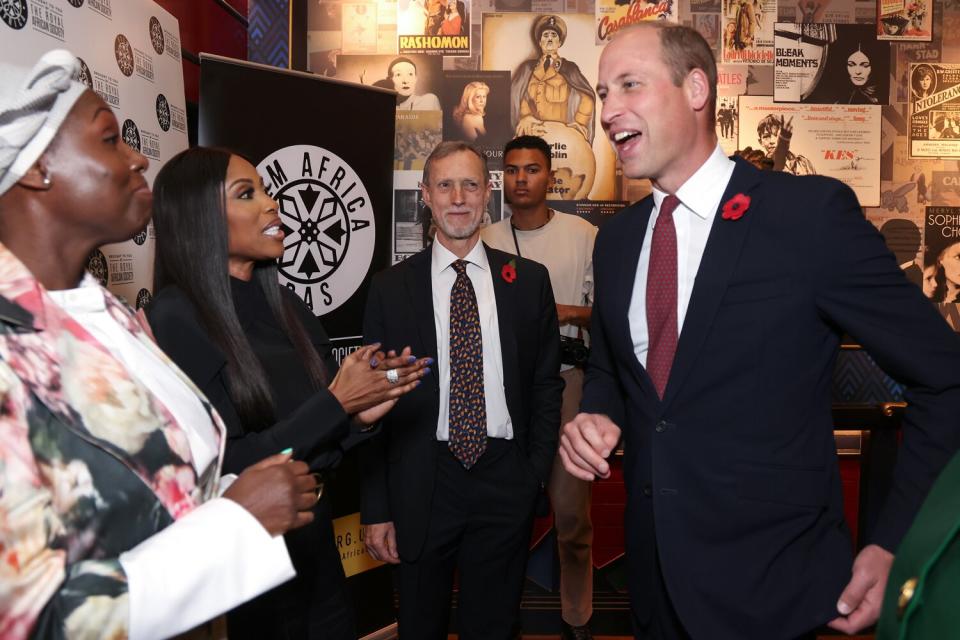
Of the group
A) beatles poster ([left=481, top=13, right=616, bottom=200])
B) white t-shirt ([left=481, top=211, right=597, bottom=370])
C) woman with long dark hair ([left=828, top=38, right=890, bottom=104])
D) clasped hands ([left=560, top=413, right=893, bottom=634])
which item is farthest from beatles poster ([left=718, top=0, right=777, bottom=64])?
clasped hands ([left=560, top=413, right=893, bottom=634])

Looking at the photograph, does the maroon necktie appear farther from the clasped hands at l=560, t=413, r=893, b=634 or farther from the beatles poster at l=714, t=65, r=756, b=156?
the beatles poster at l=714, t=65, r=756, b=156

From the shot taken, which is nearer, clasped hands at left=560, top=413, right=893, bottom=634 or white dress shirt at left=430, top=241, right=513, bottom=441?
clasped hands at left=560, top=413, right=893, bottom=634

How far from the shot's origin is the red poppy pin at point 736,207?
1.63 m

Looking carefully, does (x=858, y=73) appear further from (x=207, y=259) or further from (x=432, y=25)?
(x=207, y=259)

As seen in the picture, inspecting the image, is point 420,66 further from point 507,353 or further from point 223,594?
point 223,594

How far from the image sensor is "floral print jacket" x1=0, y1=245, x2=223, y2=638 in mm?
958

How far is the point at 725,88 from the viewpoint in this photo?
17.4 feet

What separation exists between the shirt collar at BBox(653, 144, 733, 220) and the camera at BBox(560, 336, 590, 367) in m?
1.83

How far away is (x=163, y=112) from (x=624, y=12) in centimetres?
335

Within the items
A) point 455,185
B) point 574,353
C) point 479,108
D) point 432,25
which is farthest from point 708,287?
point 432,25

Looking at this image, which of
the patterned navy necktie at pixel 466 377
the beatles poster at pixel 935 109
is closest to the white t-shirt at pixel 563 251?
the patterned navy necktie at pixel 466 377

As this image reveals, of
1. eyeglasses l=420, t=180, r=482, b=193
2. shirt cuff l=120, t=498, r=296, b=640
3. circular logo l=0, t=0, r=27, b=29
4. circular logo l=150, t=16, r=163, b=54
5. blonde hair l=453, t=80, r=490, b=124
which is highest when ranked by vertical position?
blonde hair l=453, t=80, r=490, b=124

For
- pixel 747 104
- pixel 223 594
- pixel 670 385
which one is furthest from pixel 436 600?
pixel 747 104

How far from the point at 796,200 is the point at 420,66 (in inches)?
159
